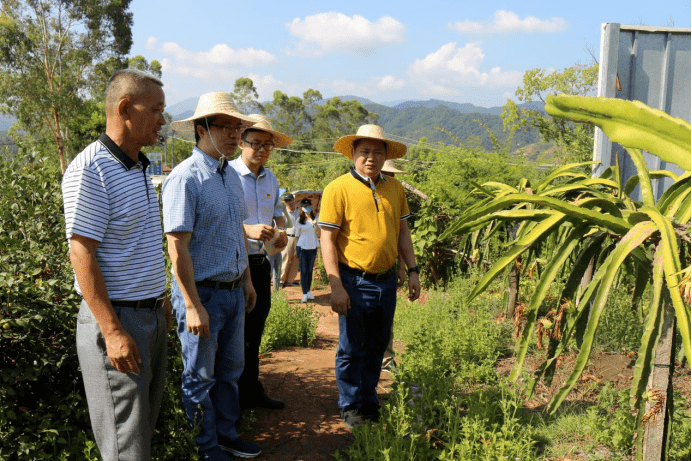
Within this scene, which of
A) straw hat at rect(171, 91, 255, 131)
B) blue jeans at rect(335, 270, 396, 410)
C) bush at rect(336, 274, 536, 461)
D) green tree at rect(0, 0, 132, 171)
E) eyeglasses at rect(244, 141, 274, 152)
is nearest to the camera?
bush at rect(336, 274, 536, 461)

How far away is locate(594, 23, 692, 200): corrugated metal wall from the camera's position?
470 centimetres

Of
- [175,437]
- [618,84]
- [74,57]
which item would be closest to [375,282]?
[175,437]

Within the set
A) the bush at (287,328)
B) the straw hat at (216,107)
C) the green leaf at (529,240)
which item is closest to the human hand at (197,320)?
the straw hat at (216,107)

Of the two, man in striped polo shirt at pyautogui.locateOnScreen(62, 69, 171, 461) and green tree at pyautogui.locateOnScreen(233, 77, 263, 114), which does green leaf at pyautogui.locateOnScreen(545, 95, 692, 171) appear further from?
green tree at pyautogui.locateOnScreen(233, 77, 263, 114)

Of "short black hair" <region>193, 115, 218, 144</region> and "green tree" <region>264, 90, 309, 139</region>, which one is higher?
"green tree" <region>264, 90, 309, 139</region>

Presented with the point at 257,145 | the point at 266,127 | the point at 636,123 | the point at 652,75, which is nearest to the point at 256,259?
the point at 257,145

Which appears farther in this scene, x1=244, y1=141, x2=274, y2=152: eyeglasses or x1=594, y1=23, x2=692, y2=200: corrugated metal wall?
x1=594, y1=23, x2=692, y2=200: corrugated metal wall

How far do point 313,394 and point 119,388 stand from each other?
2.11 m

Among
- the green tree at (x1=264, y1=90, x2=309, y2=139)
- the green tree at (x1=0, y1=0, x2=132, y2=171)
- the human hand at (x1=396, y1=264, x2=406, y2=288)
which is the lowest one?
the human hand at (x1=396, y1=264, x2=406, y2=288)

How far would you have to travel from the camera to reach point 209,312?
2883 millimetres

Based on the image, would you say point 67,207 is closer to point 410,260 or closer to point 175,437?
point 175,437

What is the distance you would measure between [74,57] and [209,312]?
104 feet

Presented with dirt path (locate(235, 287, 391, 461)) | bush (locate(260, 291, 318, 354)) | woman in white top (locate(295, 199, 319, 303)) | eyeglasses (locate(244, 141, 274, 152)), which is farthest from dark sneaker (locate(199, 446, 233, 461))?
woman in white top (locate(295, 199, 319, 303))

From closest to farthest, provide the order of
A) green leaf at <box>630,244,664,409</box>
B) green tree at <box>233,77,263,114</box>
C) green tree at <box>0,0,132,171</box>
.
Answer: green leaf at <box>630,244,664,409</box> < green tree at <box>0,0,132,171</box> < green tree at <box>233,77,263,114</box>
